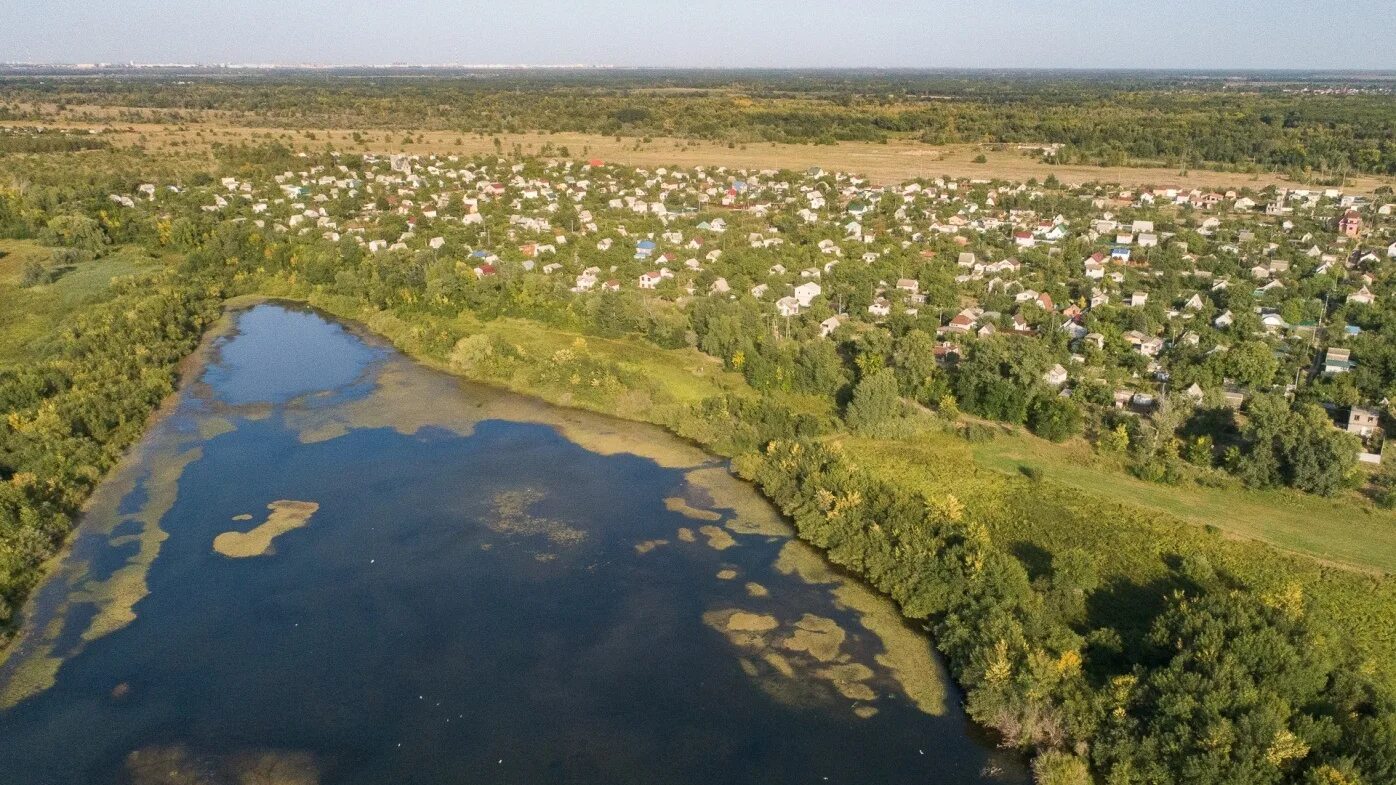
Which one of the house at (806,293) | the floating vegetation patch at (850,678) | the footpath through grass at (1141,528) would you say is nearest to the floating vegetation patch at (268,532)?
the floating vegetation patch at (850,678)

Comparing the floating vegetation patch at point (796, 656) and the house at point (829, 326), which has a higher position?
the house at point (829, 326)

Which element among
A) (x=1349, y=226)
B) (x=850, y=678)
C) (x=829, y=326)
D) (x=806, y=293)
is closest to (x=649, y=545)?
(x=850, y=678)

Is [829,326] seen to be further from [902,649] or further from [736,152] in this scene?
[736,152]

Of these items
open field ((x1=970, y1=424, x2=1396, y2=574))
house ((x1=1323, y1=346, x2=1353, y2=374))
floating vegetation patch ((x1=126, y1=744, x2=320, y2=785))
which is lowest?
floating vegetation patch ((x1=126, y1=744, x2=320, y2=785))

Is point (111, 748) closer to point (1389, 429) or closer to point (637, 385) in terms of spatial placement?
point (637, 385)

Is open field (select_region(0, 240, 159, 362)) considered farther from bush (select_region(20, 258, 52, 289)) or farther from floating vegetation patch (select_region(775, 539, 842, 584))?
floating vegetation patch (select_region(775, 539, 842, 584))

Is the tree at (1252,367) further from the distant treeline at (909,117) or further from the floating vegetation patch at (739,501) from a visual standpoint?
the distant treeline at (909,117)

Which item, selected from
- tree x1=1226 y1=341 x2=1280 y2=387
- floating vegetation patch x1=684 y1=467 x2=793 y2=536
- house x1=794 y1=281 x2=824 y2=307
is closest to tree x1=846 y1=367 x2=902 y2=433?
floating vegetation patch x1=684 y1=467 x2=793 y2=536
